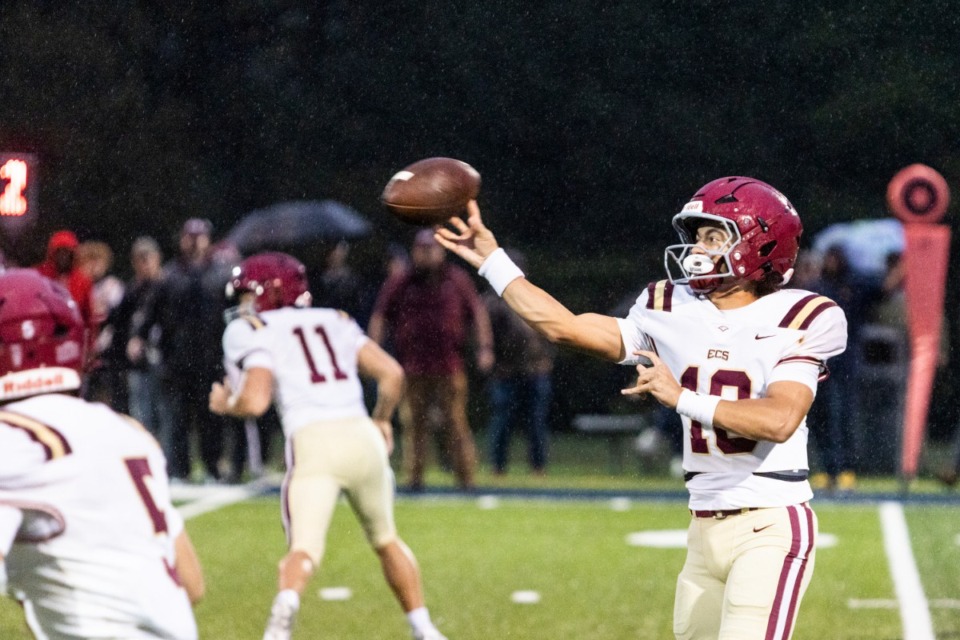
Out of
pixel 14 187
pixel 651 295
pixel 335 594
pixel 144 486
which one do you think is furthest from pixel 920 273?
pixel 144 486

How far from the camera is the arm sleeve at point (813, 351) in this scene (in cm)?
353

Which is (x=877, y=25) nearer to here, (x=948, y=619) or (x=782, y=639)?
(x=948, y=619)

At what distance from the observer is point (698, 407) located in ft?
11.3

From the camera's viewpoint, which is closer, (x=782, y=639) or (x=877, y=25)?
(x=782, y=639)

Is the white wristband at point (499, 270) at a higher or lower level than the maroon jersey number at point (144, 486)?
higher

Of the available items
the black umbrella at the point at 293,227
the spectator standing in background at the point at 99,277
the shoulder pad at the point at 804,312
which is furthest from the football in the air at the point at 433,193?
the black umbrella at the point at 293,227

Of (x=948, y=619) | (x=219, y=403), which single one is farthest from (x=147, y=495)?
(x=948, y=619)

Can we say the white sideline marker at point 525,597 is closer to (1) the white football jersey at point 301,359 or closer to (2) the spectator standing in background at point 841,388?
(1) the white football jersey at point 301,359

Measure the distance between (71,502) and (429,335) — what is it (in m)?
7.53

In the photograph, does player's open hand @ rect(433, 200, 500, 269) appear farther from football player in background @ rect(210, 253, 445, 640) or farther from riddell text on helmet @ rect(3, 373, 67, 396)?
football player in background @ rect(210, 253, 445, 640)

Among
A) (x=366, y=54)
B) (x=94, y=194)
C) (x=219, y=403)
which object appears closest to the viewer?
(x=219, y=403)

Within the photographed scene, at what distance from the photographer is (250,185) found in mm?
15164

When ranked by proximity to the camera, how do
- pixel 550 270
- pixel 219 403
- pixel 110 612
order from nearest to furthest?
pixel 110 612
pixel 219 403
pixel 550 270

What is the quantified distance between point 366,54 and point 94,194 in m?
3.06
